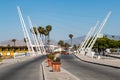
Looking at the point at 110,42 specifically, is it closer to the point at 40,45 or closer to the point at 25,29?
the point at 40,45

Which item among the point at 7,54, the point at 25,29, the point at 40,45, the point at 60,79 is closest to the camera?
the point at 60,79

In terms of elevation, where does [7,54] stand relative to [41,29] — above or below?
below

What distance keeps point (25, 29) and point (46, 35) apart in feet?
221

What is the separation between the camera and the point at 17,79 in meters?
19.3

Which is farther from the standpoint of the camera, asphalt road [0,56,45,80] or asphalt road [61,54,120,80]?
asphalt road [0,56,45,80]

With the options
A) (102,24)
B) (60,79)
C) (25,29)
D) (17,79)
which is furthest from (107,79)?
(102,24)

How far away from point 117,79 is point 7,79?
6.64m

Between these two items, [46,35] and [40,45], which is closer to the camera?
[40,45]

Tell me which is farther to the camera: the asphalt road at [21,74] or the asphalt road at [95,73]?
the asphalt road at [21,74]

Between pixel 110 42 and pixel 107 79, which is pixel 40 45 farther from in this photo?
pixel 107 79

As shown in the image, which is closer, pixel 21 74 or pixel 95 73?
pixel 21 74

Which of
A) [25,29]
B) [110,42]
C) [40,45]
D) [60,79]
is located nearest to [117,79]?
[60,79]

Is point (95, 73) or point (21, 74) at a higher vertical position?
point (21, 74)

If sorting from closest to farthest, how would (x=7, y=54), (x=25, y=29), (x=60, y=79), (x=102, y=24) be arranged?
(x=60, y=79) < (x=7, y=54) < (x=25, y=29) < (x=102, y=24)
